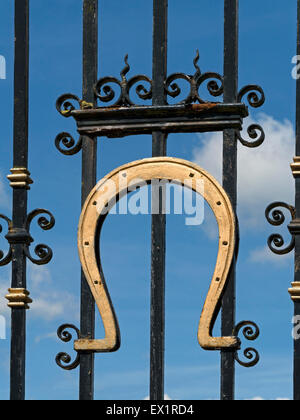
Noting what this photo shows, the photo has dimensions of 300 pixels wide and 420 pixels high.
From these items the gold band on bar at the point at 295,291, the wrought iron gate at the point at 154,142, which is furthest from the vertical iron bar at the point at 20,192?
the gold band on bar at the point at 295,291

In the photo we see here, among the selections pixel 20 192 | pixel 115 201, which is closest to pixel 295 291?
pixel 115 201

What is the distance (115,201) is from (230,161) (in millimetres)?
886

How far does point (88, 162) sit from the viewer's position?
27.6 ft

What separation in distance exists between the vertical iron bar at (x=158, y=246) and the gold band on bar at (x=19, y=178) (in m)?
1.02

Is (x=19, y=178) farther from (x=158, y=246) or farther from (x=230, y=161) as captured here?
(x=230, y=161)

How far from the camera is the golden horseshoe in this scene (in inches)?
317

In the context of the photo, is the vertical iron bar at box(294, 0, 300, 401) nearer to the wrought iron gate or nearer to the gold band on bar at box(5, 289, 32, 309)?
the wrought iron gate

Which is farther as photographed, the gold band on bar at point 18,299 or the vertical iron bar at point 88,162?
the gold band on bar at point 18,299

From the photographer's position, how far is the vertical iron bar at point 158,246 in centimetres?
805

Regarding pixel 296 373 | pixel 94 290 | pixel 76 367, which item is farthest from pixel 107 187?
pixel 296 373

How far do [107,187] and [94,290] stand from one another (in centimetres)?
75

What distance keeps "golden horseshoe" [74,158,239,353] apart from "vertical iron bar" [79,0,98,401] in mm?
66

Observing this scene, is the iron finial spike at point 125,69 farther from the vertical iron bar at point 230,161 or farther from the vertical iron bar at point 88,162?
the vertical iron bar at point 230,161
